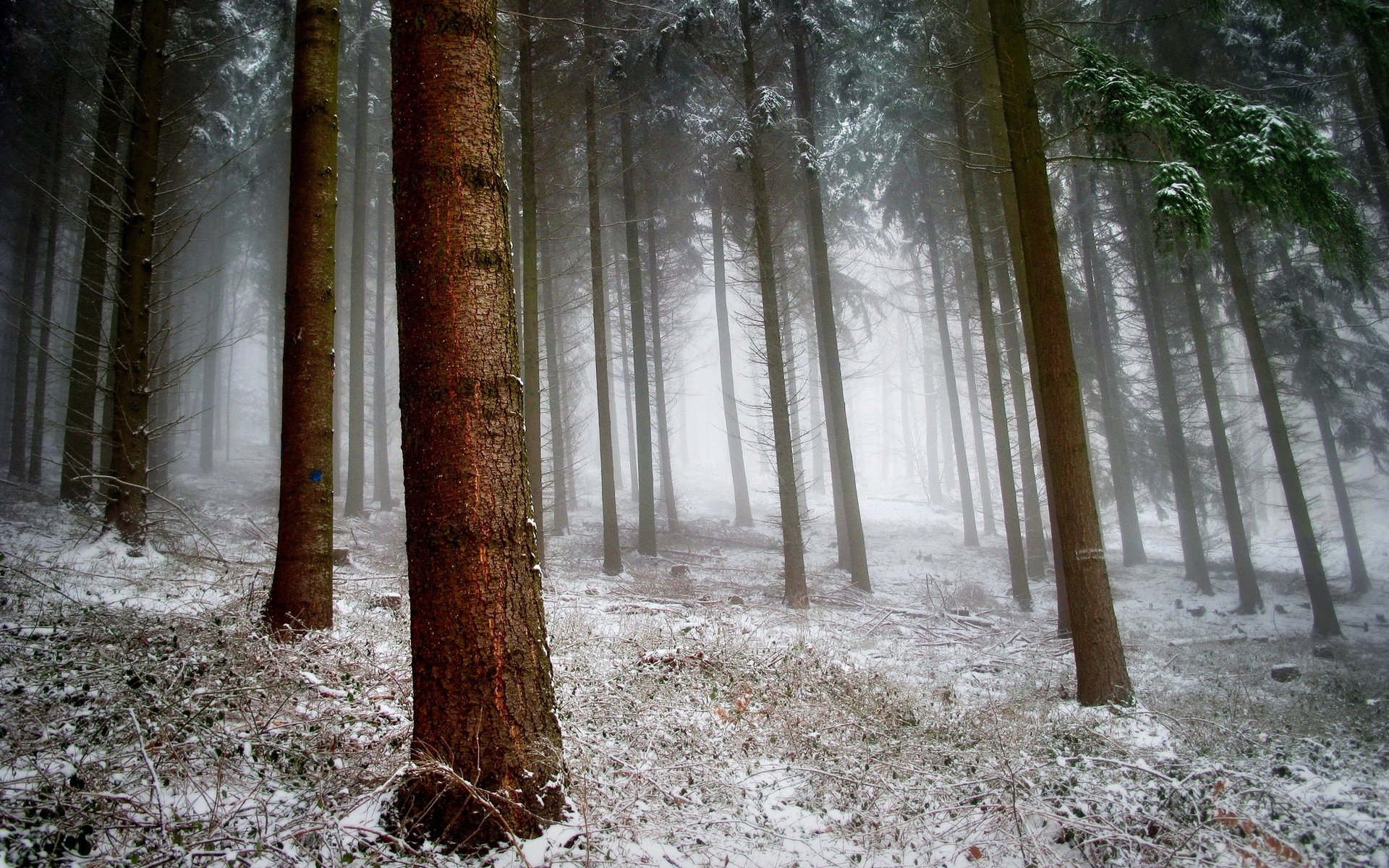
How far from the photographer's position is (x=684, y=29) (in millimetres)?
10719

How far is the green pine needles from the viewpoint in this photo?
537 centimetres

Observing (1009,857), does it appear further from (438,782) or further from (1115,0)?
(1115,0)

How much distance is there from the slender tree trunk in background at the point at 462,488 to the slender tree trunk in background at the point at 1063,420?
504 cm

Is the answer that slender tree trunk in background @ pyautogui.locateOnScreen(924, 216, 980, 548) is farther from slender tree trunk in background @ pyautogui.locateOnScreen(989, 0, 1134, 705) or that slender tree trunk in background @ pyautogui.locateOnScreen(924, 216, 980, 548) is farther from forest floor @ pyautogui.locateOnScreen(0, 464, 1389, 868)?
slender tree trunk in background @ pyautogui.locateOnScreen(989, 0, 1134, 705)

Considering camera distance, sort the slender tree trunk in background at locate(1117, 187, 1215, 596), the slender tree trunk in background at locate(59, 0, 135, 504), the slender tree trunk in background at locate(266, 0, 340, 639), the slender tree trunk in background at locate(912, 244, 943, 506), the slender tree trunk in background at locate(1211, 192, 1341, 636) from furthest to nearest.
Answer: the slender tree trunk in background at locate(912, 244, 943, 506) → the slender tree trunk in background at locate(1117, 187, 1215, 596) → the slender tree trunk in background at locate(1211, 192, 1341, 636) → the slender tree trunk in background at locate(59, 0, 135, 504) → the slender tree trunk in background at locate(266, 0, 340, 639)

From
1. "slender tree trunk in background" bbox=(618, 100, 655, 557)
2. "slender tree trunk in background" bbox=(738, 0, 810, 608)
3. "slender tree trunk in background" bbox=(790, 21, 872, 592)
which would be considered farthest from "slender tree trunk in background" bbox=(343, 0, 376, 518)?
"slender tree trunk in background" bbox=(790, 21, 872, 592)

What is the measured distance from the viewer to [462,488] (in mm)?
2301

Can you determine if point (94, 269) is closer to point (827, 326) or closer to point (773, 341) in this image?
point (773, 341)

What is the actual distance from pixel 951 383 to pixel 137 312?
1786 centimetres

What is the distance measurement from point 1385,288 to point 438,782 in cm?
2086

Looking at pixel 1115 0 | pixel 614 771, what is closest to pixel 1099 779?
pixel 614 771

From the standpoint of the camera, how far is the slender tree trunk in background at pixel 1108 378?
15.8m

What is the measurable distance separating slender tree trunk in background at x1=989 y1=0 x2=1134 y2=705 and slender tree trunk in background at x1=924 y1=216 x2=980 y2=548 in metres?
11.0

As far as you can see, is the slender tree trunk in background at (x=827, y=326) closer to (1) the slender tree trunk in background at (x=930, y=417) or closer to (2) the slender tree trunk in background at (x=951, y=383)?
(2) the slender tree trunk in background at (x=951, y=383)
